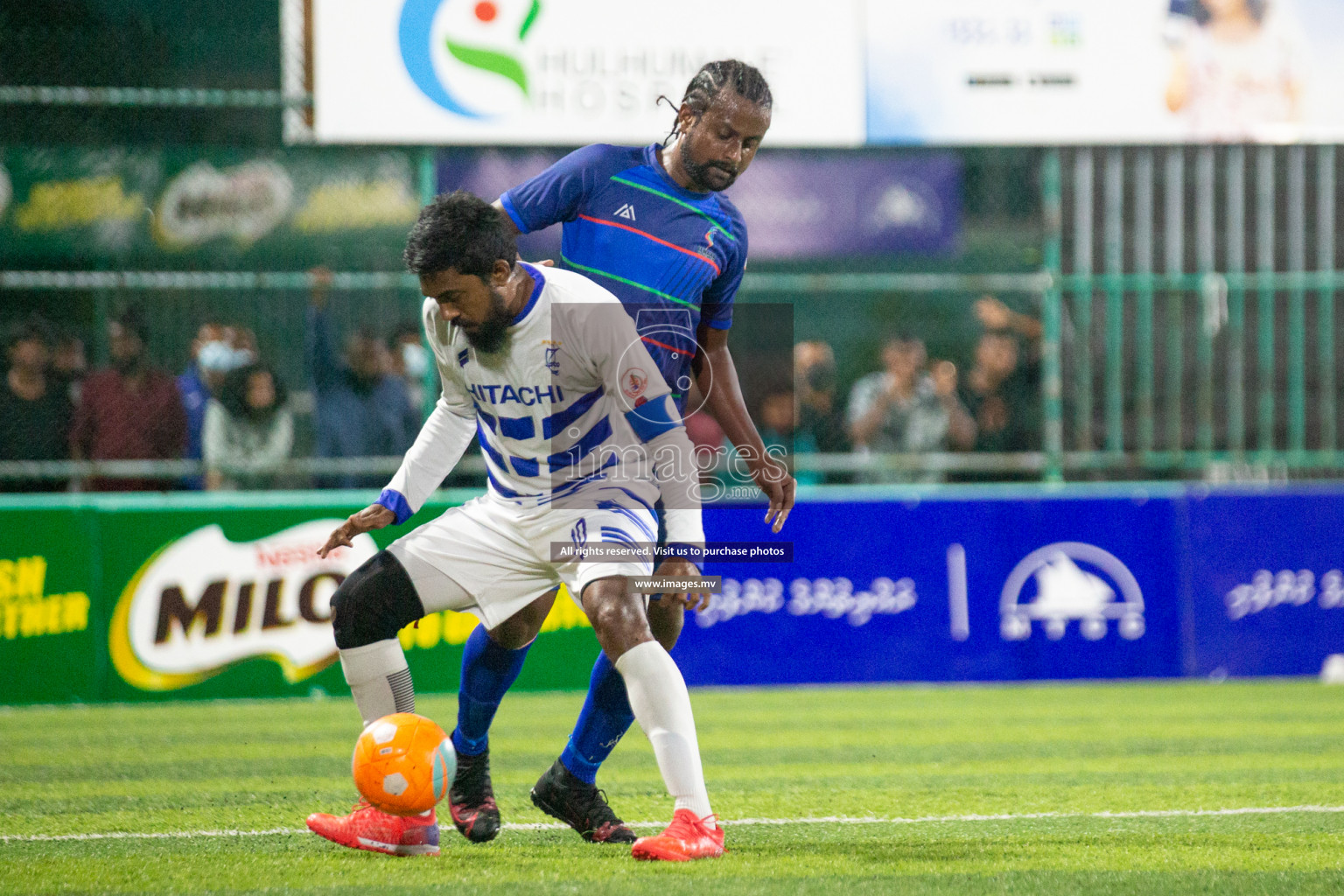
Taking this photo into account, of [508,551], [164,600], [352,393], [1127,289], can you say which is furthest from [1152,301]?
[508,551]

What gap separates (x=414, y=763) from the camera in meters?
4.32

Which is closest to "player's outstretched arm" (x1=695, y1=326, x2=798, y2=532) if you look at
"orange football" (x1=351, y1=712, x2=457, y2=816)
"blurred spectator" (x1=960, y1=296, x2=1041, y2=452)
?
"orange football" (x1=351, y1=712, x2=457, y2=816)

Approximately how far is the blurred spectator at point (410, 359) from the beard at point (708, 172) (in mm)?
5208

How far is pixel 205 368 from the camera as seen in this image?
946 cm

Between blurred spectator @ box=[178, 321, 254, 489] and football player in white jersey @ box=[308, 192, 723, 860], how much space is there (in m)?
5.22

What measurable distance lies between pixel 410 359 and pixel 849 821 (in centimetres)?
560

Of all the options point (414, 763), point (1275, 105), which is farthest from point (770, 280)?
point (414, 763)

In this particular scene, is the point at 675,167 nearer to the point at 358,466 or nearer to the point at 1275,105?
the point at 358,466

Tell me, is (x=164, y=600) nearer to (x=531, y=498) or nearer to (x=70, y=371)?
(x=70, y=371)

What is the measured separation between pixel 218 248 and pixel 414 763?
646 cm

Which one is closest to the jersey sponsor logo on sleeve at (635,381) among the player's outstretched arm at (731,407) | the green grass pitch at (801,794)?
the player's outstretched arm at (731,407)

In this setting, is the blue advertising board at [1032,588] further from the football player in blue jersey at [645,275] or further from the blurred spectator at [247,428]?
the football player in blue jersey at [645,275]

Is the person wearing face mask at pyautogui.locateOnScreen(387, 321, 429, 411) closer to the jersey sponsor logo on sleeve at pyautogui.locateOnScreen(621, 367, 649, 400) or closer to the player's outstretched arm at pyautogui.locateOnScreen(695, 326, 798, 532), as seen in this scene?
the player's outstretched arm at pyautogui.locateOnScreen(695, 326, 798, 532)

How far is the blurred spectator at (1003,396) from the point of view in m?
10.4
